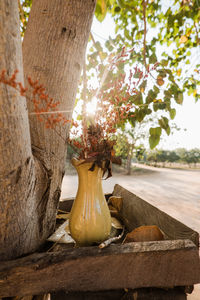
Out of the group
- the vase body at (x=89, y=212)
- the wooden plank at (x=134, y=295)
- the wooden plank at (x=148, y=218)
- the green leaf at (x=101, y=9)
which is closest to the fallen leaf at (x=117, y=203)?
the wooden plank at (x=148, y=218)

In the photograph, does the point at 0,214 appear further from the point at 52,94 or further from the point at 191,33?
the point at 191,33

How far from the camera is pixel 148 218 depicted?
689 millimetres

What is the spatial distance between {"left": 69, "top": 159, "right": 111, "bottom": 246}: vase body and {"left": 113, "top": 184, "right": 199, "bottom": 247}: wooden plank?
196mm

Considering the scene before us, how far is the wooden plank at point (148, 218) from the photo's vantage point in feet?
1.65

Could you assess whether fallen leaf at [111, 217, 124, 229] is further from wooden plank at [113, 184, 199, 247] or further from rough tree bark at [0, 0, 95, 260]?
rough tree bark at [0, 0, 95, 260]

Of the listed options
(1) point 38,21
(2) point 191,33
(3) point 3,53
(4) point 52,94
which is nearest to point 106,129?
(4) point 52,94

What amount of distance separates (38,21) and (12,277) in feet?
2.64

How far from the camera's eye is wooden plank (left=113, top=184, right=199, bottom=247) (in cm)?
50

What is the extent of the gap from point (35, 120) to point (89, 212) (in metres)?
0.38

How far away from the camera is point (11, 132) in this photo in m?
0.40

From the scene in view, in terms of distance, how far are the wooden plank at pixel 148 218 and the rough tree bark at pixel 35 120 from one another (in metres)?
0.38

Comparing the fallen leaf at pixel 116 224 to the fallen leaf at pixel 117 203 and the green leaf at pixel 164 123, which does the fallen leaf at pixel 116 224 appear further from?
the green leaf at pixel 164 123

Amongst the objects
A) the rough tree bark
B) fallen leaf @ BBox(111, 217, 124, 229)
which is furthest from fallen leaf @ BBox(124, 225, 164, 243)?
the rough tree bark

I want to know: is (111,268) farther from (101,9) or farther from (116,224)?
(101,9)
